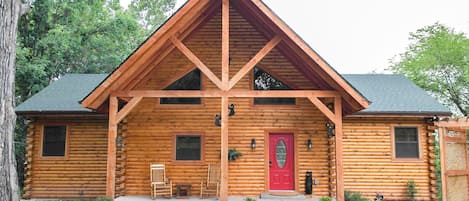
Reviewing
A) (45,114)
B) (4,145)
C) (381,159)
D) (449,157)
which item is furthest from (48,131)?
(449,157)

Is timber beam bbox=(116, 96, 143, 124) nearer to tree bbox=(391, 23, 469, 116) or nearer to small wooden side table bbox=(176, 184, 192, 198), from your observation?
Answer: small wooden side table bbox=(176, 184, 192, 198)

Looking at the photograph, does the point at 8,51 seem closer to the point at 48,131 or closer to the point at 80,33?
the point at 48,131

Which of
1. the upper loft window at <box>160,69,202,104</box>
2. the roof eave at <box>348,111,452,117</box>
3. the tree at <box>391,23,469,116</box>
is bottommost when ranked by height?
the roof eave at <box>348,111,452,117</box>

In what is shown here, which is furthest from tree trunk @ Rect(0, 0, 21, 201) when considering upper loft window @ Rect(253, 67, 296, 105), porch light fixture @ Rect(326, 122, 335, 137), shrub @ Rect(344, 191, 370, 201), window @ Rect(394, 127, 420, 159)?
window @ Rect(394, 127, 420, 159)

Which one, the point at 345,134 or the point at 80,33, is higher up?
the point at 80,33

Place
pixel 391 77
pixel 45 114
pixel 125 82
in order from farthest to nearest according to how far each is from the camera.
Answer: pixel 391 77 < pixel 45 114 < pixel 125 82

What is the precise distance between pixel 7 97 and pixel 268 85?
267 inches

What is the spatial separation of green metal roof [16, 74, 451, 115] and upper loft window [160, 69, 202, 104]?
2.36 metres

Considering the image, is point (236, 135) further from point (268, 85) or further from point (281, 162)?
point (268, 85)

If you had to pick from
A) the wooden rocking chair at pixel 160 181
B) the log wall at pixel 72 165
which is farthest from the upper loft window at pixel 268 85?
the log wall at pixel 72 165

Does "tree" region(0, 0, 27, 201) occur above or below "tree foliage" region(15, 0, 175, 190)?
below

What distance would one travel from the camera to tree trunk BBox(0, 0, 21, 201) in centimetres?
450

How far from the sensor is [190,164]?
32.5ft

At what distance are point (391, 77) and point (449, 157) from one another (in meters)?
4.14
